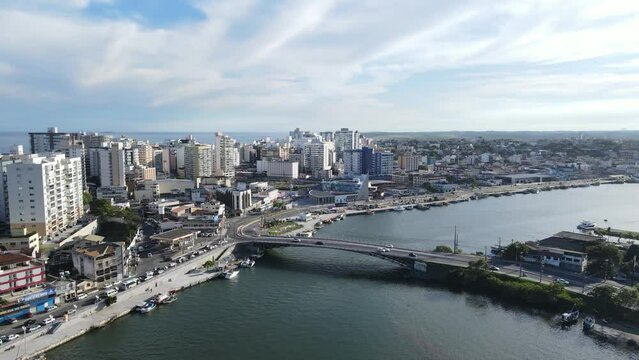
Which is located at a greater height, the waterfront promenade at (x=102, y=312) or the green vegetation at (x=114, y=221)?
the green vegetation at (x=114, y=221)

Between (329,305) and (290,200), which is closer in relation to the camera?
(329,305)

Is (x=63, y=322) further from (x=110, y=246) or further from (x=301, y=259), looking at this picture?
(x=301, y=259)

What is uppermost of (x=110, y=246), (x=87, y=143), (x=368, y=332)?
(x=87, y=143)

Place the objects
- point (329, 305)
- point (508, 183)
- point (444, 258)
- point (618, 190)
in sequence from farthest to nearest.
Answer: point (508, 183) → point (618, 190) → point (444, 258) → point (329, 305)

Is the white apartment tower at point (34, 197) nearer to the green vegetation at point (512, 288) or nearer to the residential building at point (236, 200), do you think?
the residential building at point (236, 200)

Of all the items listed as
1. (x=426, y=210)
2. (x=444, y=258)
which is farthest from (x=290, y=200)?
(x=444, y=258)

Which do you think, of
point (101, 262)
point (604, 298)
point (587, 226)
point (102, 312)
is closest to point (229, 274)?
point (101, 262)

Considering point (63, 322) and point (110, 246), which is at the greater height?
point (110, 246)

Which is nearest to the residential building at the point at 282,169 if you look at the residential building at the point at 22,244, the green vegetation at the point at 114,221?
the green vegetation at the point at 114,221

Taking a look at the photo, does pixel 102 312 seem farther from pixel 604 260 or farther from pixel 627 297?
pixel 604 260
